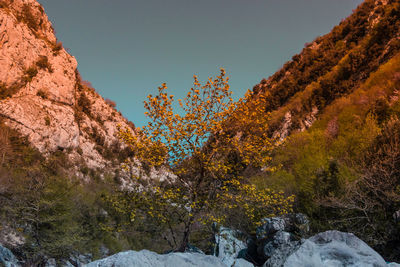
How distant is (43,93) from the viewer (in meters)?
34.1

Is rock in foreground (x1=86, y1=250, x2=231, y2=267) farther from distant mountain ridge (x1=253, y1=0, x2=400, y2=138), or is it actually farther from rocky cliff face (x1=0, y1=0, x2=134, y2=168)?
rocky cliff face (x1=0, y1=0, x2=134, y2=168)

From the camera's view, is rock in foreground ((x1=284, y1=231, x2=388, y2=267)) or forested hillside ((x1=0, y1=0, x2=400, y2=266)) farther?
forested hillside ((x1=0, y1=0, x2=400, y2=266))

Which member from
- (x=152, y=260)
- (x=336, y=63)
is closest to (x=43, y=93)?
(x=152, y=260)

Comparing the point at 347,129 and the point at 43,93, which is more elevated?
the point at 43,93

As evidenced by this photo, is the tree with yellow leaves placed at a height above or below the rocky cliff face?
below

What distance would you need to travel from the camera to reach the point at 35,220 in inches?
562

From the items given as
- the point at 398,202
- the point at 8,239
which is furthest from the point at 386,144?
the point at 8,239

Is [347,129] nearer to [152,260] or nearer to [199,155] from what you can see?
[199,155]

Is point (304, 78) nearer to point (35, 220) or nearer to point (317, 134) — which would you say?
point (317, 134)

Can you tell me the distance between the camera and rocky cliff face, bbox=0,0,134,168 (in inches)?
1180

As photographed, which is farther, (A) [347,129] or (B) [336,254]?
(A) [347,129]

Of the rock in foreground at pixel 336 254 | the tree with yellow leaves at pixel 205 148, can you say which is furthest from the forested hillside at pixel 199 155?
the rock in foreground at pixel 336 254

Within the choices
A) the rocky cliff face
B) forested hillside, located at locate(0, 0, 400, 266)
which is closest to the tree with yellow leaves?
forested hillside, located at locate(0, 0, 400, 266)

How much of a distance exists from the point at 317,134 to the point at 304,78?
66.8 feet
